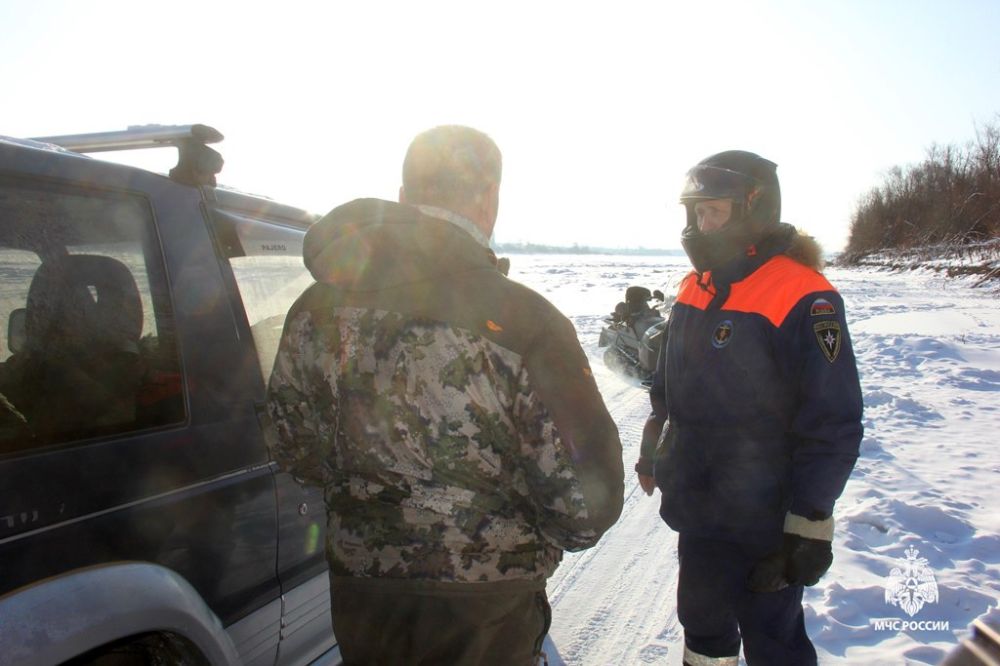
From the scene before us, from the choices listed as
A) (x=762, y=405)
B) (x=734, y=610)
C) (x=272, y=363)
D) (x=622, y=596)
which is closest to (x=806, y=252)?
(x=762, y=405)

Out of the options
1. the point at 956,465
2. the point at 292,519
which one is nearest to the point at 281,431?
the point at 292,519

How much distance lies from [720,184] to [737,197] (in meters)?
0.07

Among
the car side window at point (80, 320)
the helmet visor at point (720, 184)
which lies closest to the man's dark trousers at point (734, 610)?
the helmet visor at point (720, 184)

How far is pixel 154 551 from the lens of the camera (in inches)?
62.8

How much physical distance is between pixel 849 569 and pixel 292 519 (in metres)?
2.92

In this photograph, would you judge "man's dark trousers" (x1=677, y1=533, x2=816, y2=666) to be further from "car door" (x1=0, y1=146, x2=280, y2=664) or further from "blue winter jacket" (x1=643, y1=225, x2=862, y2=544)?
"car door" (x1=0, y1=146, x2=280, y2=664)

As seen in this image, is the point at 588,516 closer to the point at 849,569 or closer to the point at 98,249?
the point at 98,249

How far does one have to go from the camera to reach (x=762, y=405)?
201 centimetres

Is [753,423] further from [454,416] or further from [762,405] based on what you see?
[454,416]

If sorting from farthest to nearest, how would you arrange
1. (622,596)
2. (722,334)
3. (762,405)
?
(622,596), (722,334), (762,405)

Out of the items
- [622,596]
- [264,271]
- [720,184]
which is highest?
[720,184]

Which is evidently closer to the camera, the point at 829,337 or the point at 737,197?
the point at 829,337

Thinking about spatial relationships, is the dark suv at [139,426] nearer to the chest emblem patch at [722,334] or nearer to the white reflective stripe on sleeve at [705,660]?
the white reflective stripe on sleeve at [705,660]

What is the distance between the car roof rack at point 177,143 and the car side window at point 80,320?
0.22 m
